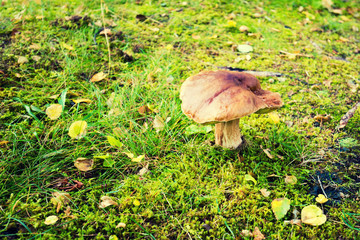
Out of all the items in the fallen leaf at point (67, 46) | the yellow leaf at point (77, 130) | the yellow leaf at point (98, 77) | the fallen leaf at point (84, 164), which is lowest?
the fallen leaf at point (84, 164)

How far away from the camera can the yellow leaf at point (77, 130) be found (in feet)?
7.32

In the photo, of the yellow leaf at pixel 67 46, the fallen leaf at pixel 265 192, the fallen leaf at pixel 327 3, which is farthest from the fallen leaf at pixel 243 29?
the fallen leaf at pixel 265 192

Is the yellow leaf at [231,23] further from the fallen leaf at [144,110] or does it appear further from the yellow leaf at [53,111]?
the yellow leaf at [53,111]

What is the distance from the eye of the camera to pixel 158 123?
2.50 metres

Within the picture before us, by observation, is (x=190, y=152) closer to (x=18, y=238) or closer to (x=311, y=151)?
(x=311, y=151)

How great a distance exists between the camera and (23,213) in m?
1.80

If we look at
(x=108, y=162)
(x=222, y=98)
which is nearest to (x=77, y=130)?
(x=108, y=162)

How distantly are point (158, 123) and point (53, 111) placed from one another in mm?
1059

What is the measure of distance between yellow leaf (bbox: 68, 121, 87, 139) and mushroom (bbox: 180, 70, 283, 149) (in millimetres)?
985

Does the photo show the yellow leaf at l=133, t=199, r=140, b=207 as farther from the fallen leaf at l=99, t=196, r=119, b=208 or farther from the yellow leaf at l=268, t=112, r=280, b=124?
the yellow leaf at l=268, t=112, r=280, b=124

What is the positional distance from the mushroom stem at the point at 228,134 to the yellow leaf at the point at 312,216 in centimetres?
78

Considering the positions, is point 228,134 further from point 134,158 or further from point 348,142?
point 348,142

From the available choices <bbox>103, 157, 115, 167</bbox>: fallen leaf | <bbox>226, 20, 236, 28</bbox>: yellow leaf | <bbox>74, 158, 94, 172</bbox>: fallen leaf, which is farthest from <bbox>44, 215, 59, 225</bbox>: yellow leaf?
<bbox>226, 20, 236, 28</bbox>: yellow leaf

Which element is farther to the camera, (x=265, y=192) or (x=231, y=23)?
(x=231, y=23)
